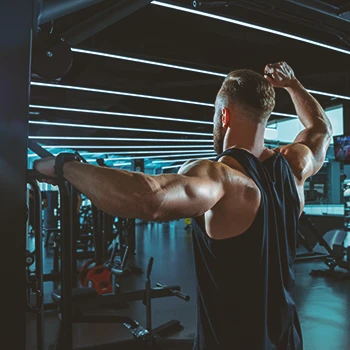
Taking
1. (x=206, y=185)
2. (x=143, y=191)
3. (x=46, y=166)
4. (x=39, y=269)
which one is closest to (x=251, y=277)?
(x=206, y=185)

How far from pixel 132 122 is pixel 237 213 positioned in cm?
640

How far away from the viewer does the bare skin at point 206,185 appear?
2.44 feet

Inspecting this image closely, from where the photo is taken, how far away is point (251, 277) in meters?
1.01

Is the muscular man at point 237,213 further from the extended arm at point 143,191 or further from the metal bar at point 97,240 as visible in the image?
the metal bar at point 97,240

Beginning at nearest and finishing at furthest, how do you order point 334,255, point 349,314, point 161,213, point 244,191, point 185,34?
point 161,213
point 244,191
point 349,314
point 185,34
point 334,255

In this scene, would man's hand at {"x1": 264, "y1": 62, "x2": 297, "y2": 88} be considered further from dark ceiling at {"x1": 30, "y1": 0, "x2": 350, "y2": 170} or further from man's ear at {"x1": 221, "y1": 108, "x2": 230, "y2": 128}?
dark ceiling at {"x1": 30, "y1": 0, "x2": 350, "y2": 170}

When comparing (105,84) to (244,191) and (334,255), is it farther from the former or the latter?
(244,191)

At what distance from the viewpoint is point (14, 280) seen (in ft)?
3.22

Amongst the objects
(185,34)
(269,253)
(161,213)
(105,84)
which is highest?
(185,34)

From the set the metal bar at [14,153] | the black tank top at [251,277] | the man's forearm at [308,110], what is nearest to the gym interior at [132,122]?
the metal bar at [14,153]

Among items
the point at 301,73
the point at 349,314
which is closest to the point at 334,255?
the point at 349,314

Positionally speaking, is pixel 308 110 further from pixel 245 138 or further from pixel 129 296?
pixel 129 296

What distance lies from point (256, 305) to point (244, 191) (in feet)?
1.03

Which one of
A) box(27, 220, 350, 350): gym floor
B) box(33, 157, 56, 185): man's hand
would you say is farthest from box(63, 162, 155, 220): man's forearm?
box(27, 220, 350, 350): gym floor
